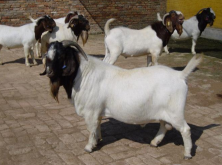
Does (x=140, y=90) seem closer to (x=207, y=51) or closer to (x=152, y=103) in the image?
(x=152, y=103)

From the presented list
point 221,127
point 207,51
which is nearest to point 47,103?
A: point 221,127

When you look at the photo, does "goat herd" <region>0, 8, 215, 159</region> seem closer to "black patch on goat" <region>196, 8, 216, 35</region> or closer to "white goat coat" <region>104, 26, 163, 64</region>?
"white goat coat" <region>104, 26, 163, 64</region>

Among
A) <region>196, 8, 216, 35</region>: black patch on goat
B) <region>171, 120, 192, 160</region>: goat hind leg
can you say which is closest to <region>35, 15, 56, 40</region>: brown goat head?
<region>196, 8, 216, 35</region>: black patch on goat

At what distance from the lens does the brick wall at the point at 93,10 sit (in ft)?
43.7

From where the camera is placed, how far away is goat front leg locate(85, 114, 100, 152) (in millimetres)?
3969

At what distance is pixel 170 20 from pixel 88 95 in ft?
14.8

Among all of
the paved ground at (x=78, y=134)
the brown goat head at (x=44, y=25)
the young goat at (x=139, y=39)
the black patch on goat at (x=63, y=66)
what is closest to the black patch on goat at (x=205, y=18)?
the young goat at (x=139, y=39)

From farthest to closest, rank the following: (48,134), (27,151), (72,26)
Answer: (72,26) < (48,134) < (27,151)

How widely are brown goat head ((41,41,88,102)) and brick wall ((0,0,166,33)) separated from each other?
1052cm

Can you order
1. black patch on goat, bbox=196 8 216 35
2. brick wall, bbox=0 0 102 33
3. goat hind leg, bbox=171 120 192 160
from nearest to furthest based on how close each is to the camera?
goat hind leg, bbox=171 120 192 160, black patch on goat, bbox=196 8 216 35, brick wall, bbox=0 0 102 33

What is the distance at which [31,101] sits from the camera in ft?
20.4

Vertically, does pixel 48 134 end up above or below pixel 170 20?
below

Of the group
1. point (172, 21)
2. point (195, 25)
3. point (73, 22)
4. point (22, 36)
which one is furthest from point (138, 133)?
point (195, 25)

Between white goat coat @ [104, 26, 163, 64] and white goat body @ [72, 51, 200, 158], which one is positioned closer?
white goat body @ [72, 51, 200, 158]
